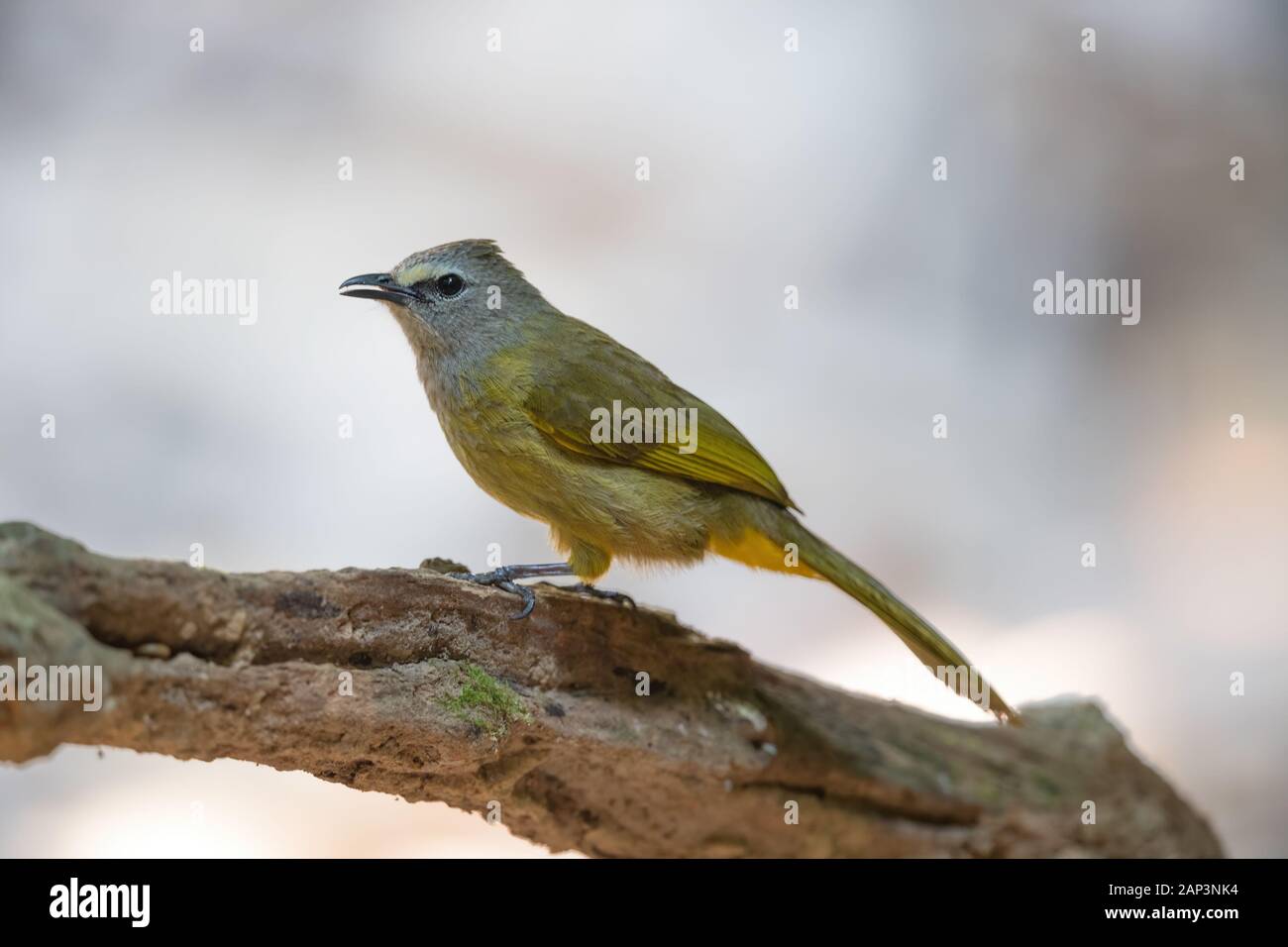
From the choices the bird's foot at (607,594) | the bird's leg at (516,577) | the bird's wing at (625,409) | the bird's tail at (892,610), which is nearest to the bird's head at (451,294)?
the bird's wing at (625,409)

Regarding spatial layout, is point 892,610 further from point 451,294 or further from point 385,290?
point 385,290

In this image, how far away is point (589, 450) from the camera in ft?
13.7

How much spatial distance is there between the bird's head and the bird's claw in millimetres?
934

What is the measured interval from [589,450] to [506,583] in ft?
1.89

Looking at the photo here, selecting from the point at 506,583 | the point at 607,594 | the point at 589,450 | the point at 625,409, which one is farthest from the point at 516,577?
the point at 625,409

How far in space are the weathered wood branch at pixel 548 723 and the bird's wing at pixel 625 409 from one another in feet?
1.91

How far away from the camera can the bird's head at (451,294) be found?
4457 millimetres

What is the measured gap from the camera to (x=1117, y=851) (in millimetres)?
4867

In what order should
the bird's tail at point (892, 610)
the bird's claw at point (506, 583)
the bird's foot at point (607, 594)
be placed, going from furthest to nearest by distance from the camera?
1. the bird's foot at point (607, 594)
2. the bird's tail at point (892, 610)
3. the bird's claw at point (506, 583)

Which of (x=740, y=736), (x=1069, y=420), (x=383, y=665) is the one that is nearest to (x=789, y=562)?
(x=740, y=736)

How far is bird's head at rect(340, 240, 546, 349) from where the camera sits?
4.46m

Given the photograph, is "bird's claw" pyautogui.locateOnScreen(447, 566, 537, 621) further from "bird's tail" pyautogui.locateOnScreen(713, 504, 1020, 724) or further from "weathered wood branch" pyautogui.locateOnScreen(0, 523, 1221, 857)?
"bird's tail" pyautogui.locateOnScreen(713, 504, 1020, 724)

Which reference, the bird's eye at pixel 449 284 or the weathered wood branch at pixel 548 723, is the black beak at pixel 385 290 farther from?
the weathered wood branch at pixel 548 723

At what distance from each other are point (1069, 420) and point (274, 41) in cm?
567
